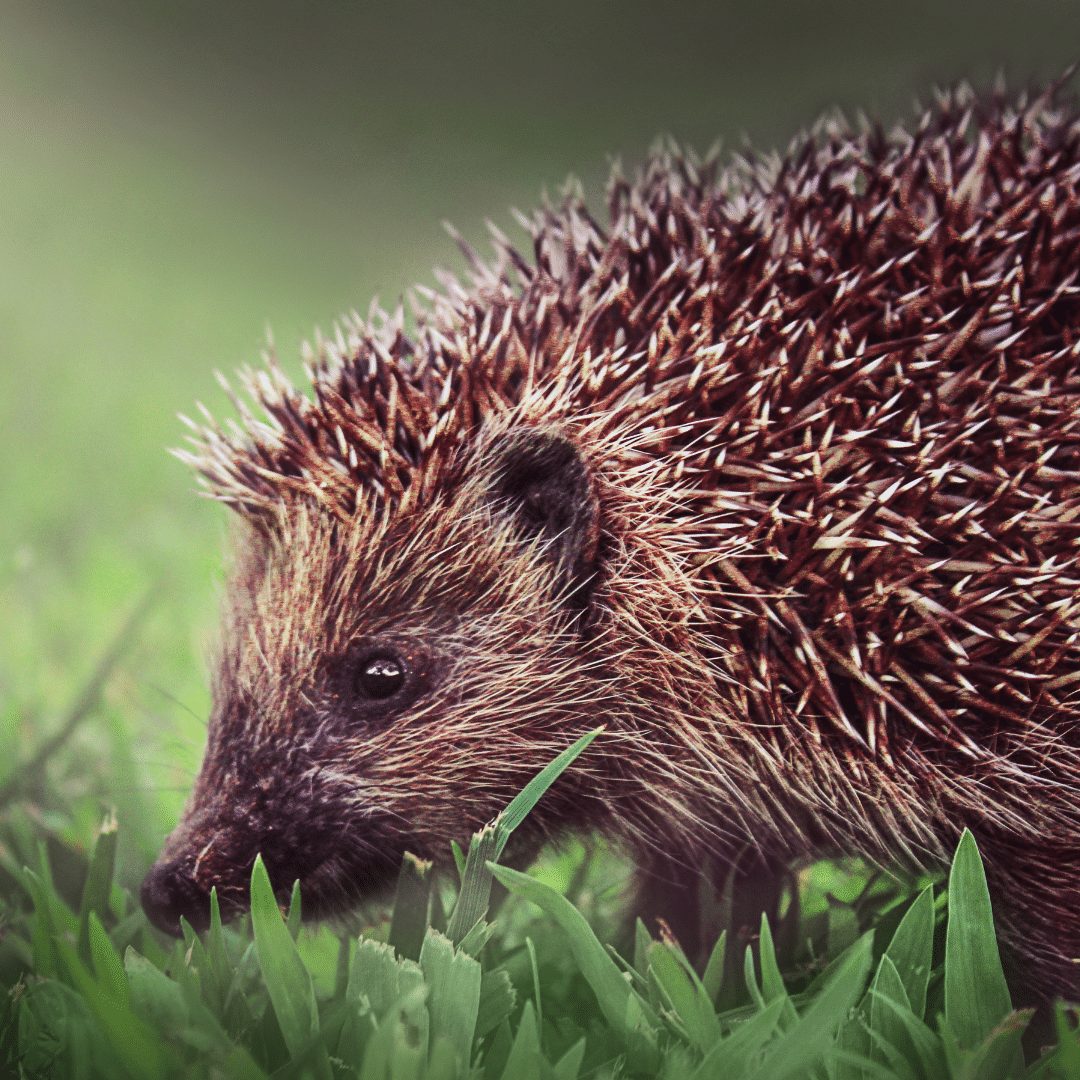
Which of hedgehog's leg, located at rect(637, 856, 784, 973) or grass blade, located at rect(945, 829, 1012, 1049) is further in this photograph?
hedgehog's leg, located at rect(637, 856, 784, 973)

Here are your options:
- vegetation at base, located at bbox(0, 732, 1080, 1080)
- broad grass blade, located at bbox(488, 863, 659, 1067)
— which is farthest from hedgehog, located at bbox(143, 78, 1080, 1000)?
broad grass blade, located at bbox(488, 863, 659, 1067)

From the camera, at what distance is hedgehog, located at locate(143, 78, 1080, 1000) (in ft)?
5.15

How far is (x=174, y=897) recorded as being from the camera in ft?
5.28

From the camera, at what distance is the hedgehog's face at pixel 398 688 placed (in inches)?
64.5

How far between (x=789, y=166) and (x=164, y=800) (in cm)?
167

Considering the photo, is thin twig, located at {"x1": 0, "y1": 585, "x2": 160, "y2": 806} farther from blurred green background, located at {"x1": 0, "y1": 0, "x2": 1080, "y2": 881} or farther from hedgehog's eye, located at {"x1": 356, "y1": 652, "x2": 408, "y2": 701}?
hedgehog's eye, located at {"x1": 356, "y1": 652, "x2": 408, "y2": 701}

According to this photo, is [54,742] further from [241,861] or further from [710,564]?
[710,564]

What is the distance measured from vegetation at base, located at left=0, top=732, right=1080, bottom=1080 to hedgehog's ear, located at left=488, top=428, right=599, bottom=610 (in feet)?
0.88

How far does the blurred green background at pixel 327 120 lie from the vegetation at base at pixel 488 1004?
51 centimetres

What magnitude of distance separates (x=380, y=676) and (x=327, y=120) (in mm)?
919

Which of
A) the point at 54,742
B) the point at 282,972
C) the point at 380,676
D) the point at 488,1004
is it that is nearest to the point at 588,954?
the point at 488,1004

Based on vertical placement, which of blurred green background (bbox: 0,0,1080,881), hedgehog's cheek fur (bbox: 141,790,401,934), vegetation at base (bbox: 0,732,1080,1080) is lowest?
vegetation at base (bbox: 0,732,1080,1080)

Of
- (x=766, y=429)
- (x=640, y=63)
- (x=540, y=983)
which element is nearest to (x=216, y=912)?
(x=540, y=983)

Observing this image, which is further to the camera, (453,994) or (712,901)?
(712,901)
